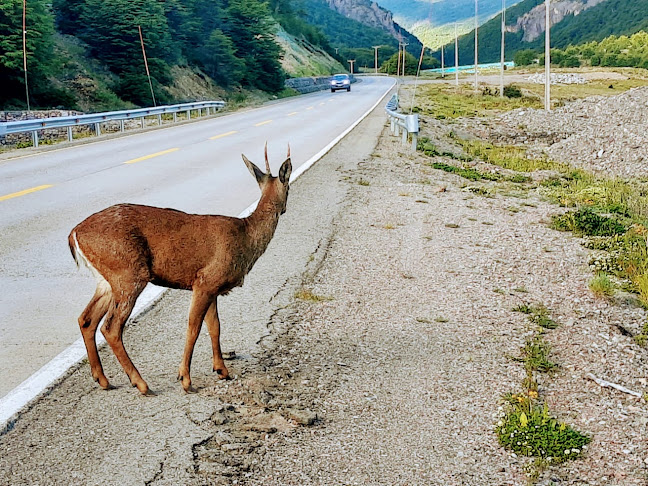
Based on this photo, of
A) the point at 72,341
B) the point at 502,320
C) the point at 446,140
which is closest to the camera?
the point at 72,341

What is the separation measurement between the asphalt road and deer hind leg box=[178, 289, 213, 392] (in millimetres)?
1197

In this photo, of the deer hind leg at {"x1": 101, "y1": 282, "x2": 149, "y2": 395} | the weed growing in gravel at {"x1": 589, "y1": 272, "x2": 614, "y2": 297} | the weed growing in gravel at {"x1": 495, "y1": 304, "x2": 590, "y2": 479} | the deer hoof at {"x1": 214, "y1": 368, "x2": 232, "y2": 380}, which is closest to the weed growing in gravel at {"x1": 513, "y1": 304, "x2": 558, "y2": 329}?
the weed growing in gravel at {"x1": 589, "y1": 272, "x2": 614, "y2": 297}

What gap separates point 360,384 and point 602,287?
3721mm

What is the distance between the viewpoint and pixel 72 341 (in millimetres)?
5945

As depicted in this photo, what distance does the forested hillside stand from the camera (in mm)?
30000

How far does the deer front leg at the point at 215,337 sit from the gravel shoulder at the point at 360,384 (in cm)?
9

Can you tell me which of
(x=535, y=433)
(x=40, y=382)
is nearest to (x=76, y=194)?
(x=40, y=382)

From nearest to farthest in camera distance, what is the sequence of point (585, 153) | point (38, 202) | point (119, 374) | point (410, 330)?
point (119, 374) → point (410, 330) → point (38, 202) → point (585, 153)

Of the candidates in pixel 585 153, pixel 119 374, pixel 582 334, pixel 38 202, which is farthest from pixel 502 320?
pixel 585 153

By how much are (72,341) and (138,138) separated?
1973 cm

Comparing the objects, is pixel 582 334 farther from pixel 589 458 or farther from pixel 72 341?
pixel 72 341

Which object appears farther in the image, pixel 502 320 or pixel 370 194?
pixel 370 194

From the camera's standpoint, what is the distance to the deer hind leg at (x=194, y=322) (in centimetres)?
466

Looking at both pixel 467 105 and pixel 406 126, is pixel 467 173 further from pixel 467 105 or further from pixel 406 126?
pixel 467 105
